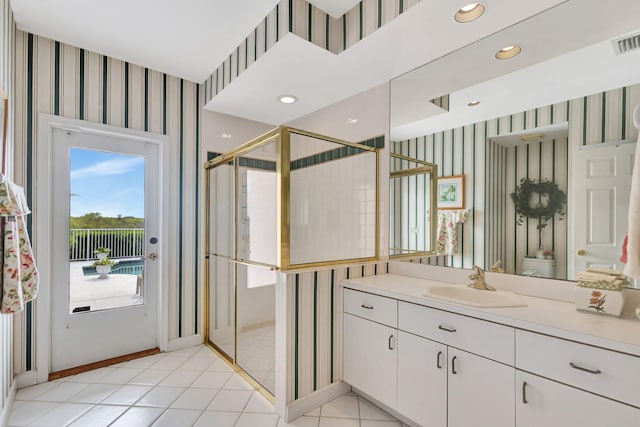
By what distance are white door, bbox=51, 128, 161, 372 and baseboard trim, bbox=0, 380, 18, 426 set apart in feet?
1.01

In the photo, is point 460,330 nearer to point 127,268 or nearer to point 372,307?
point 372,307

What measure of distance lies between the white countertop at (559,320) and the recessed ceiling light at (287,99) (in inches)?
76.2

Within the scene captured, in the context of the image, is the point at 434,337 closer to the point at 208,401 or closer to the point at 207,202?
the point at 208,401

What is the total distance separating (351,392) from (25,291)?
2.04 meters

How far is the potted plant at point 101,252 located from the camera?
2568 millimetres

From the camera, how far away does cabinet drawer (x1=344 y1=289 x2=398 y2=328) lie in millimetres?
1792

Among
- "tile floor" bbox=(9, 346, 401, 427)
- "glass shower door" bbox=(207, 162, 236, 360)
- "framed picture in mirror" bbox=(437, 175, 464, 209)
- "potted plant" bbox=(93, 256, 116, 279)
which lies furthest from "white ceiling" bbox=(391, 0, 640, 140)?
"potted plant" bbox=(93, 256, 116, 279)

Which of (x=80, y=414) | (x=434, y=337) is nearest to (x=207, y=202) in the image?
(x=80, y=414)

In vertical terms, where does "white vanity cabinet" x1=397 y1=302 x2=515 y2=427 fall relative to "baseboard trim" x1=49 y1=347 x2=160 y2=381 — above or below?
above

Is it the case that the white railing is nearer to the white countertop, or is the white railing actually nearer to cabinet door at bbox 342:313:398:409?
cabinet door at bbox 342:313:398:409

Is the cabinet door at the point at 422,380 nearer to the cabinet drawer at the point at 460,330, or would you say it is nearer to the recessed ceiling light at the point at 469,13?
the cabinet drawer at the point at 460,330

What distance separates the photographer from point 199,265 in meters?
3.05

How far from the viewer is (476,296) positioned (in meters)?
1.76

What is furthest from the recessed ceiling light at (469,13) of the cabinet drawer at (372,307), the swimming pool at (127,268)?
the swimming pool at (127,268)
